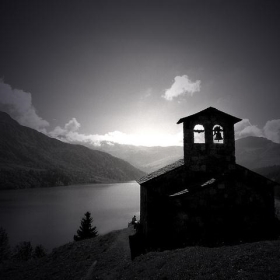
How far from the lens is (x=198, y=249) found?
10516mm

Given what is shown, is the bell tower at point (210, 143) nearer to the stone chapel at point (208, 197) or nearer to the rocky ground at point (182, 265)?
the stone chapel at point (208, 197)

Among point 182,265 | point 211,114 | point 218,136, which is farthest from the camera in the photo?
point 211,114

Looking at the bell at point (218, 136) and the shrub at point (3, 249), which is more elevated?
the bell at point (218, 136)

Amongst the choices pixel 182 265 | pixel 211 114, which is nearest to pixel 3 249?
pixel 182 265

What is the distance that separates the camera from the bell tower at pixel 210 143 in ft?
46.7

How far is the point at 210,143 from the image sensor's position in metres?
14.4

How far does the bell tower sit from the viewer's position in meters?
14.2

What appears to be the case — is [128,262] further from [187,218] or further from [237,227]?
[237,227]

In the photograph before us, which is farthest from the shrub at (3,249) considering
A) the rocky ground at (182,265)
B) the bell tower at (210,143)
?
the bell tower at (210,143)

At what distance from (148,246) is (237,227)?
608 cm

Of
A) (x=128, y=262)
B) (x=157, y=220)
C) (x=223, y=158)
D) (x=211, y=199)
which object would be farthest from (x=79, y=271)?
(x=223, y=158)

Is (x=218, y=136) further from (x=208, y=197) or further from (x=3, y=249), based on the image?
(x=3, y=249)

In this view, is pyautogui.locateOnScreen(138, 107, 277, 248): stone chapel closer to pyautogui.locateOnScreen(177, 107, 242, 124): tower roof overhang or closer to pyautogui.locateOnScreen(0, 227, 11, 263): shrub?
pyautogui.locateOnScreen(177, 107, 242, 124): tower roof overhang

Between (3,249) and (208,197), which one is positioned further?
(3,249)
